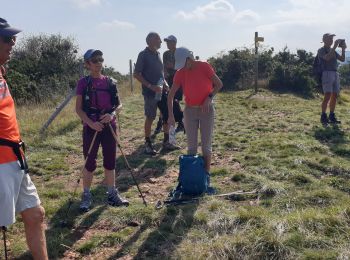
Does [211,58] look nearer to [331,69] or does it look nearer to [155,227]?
[331,69]

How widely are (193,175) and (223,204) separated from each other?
61 cm

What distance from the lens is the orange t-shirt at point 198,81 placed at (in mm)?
5727

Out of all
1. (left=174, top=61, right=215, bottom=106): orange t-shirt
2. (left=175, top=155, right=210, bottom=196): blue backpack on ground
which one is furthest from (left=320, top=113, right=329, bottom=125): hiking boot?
(left=175, top=155, right=210, bottom=196): blue backpack on ground

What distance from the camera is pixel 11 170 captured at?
3250mm

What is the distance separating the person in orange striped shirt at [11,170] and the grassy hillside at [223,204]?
3.27 ft

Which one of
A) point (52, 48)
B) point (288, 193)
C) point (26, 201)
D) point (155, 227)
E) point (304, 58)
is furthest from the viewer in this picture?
point (52, 48)

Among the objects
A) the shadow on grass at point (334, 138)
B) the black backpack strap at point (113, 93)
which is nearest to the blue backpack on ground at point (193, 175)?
the black backpack strap at point (113, 93)

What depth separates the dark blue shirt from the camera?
25.3ft

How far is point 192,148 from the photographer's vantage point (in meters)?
6.05

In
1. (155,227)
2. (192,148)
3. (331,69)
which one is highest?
(331,69)

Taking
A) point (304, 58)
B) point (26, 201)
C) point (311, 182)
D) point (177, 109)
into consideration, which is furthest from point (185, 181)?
point (304, 58)

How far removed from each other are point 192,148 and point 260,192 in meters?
1.07

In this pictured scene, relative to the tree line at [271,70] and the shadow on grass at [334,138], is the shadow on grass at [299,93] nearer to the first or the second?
the tree line at [271,70]

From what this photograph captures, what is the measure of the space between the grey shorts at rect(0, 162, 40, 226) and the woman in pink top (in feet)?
9.14
